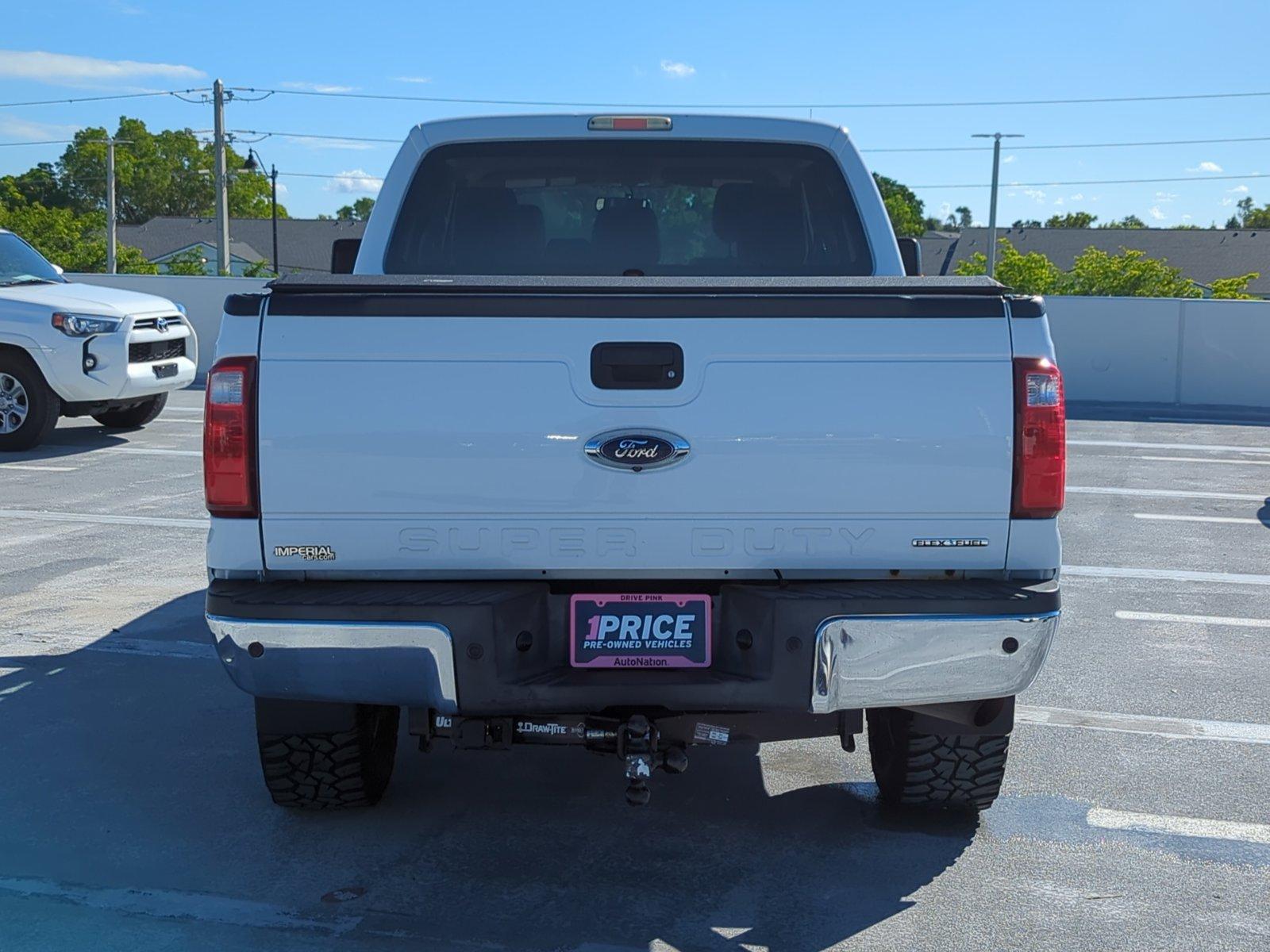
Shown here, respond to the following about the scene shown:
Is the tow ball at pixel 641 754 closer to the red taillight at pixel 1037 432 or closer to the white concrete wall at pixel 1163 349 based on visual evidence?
the red taillight at pixel 1037 432

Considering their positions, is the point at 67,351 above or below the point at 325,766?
above

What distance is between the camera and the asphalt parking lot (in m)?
3.60

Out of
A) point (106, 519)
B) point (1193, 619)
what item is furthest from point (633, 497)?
point (106, 519)

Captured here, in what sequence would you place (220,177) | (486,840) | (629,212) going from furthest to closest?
1. (220,177)
2. (629,212)
3. (486,840)

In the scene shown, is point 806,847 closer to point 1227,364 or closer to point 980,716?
point 980,716

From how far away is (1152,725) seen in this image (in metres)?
5.38

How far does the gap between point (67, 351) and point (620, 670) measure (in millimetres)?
9836

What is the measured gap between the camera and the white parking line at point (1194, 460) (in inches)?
534

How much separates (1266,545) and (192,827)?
7528 millimetres

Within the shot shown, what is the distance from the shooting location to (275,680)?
355cm

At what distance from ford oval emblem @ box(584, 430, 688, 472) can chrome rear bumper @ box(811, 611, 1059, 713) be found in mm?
556

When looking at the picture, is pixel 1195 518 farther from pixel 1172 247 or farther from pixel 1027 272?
pixel 1172 247

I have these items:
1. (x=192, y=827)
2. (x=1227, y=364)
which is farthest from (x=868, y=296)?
(x=1227, y=364)

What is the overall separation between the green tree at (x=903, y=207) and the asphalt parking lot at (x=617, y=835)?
90.9 m
